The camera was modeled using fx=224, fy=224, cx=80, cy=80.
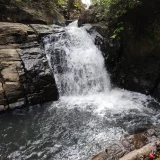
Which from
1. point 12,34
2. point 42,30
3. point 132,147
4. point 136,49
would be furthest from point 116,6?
point 132,147

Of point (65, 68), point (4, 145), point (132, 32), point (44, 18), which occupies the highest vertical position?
point (44, 18)

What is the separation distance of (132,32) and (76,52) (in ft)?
9.88

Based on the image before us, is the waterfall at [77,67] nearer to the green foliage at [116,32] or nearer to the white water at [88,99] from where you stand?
the white water at [88,99]

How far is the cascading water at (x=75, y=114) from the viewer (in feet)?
22.3

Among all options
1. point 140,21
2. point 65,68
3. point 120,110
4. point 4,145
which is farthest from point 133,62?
point 4,145

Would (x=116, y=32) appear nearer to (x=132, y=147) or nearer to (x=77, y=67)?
(x=77, y=67)

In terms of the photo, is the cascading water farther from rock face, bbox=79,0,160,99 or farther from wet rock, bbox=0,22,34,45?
wet rock, bbox=0,22,34,45

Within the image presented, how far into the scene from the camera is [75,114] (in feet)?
28.2

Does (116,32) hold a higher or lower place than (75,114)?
higher

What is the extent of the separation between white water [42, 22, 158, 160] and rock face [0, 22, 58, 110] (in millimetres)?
670

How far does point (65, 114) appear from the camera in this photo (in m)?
8.64

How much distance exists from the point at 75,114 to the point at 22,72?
295 cm

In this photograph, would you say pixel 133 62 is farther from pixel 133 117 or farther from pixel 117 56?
pixel 133 117

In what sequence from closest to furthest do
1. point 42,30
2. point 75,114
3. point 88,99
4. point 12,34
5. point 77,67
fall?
point 75,114, point 88,99, point 12,34, point 77,67, point 42,30
